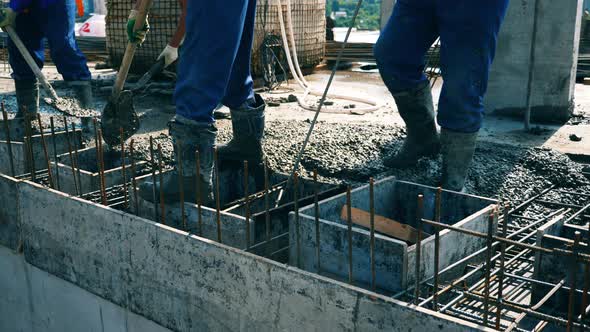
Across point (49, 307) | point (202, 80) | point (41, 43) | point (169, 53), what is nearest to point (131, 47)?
point (169, 53)

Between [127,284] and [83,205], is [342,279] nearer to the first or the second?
[127,284]

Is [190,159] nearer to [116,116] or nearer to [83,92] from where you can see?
[116,116]

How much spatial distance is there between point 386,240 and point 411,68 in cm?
156

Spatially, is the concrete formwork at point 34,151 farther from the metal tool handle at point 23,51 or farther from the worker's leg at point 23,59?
the worker's leg at point 23,59

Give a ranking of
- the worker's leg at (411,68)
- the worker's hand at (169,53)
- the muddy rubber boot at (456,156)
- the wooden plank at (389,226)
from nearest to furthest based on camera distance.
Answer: the wooden plank at (389,226), the muddy rubber boot at (456,156), the worker's leg at (411,68), the worker's hand at (169,53)

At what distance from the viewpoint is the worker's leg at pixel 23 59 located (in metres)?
5.36

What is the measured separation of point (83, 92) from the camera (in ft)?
18.0

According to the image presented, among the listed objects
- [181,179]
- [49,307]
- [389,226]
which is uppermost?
[181,179]

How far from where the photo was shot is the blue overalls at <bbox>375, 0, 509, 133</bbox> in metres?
3.15

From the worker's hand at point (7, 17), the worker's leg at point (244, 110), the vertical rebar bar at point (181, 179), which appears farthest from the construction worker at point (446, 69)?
the worker's hand at point (7, 17)

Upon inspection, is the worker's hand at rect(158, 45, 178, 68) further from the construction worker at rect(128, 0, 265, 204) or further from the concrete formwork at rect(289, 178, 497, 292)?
the concrete formwork at rect(289, 178, 497, 292)

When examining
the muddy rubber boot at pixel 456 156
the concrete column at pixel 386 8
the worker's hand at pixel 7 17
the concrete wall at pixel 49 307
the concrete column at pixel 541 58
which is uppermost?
the concrete column at pixel 386 8

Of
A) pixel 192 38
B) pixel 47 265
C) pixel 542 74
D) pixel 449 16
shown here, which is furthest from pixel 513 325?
pixel 542 74

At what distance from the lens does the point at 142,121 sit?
5.86 m
